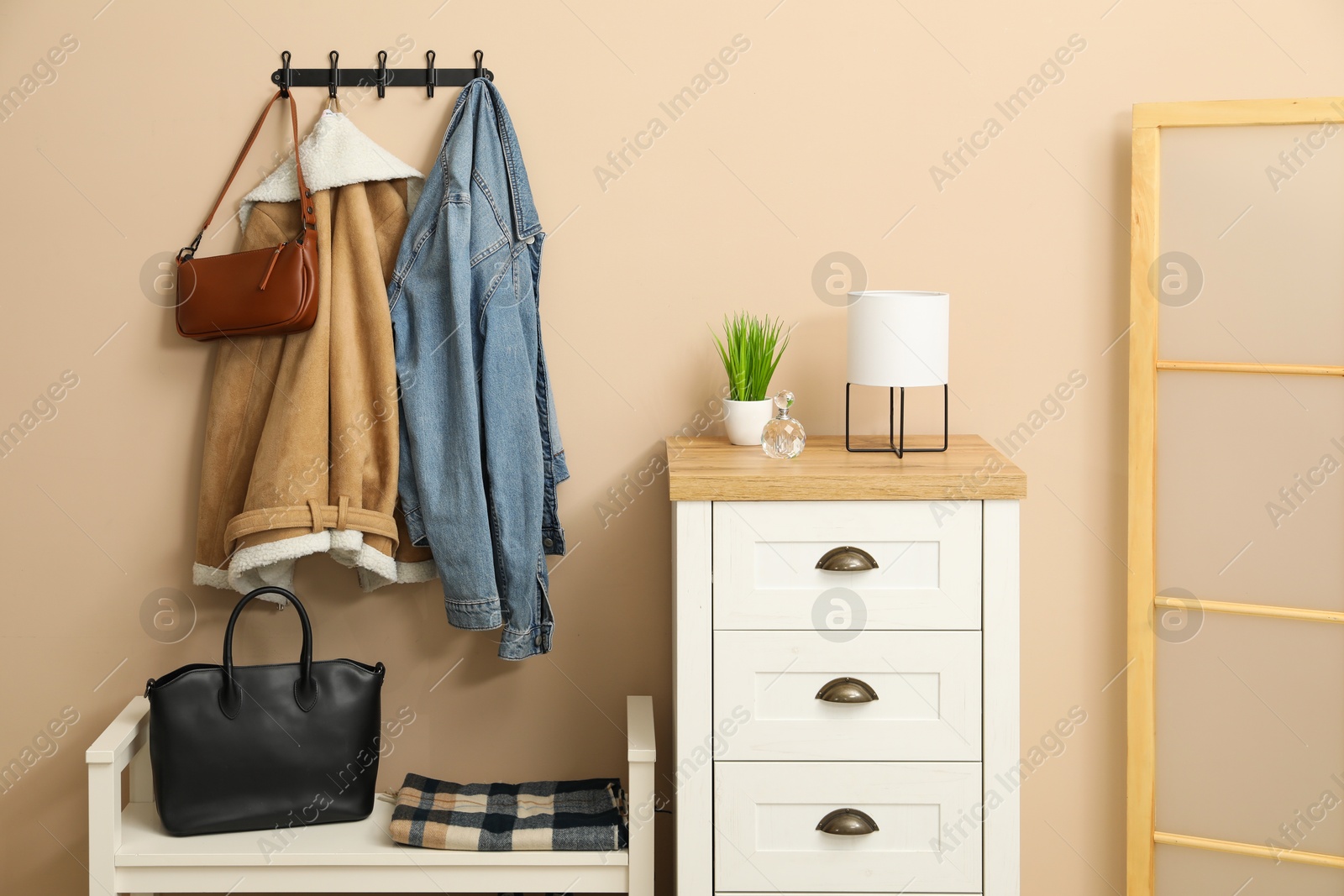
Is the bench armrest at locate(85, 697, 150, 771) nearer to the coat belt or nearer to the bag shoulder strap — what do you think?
the coat belt

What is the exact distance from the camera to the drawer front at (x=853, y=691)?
1.46 metres

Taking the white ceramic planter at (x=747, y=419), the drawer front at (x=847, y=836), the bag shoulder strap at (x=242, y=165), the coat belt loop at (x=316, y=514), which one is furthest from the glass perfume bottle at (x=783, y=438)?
the bag shoulder strap at (x=242, y=165)

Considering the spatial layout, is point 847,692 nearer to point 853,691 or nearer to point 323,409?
point 853,691

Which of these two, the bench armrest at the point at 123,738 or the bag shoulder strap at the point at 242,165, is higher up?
the bag shoulder strap at the point at 242,165

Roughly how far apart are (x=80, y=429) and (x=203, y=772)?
74 cm

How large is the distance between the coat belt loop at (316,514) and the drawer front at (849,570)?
70cm

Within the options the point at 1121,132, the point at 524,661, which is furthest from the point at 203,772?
the point at 1121,132

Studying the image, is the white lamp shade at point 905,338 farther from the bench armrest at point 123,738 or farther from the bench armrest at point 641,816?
the bench armrest at point 123,738

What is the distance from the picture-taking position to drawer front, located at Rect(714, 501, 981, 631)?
144 cm

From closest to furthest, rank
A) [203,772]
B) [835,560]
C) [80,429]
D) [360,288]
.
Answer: [835,560], [203,772], [360,288], [80,429]

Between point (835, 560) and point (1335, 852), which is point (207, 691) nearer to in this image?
point (835, 560)

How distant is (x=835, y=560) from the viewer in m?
1.43

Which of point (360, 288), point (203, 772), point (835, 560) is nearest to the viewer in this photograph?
point (835, 560)

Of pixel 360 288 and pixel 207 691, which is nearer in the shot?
pixel 207 691
